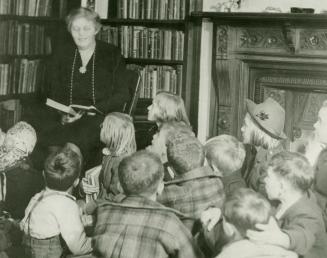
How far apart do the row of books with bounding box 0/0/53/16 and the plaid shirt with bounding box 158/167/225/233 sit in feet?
7.19

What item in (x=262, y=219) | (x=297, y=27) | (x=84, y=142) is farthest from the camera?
(x=297, y=27)

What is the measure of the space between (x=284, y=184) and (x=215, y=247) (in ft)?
1.18

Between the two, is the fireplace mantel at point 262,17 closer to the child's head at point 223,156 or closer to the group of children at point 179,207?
the group of children at point 179,207

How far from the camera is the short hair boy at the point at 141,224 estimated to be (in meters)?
1.84

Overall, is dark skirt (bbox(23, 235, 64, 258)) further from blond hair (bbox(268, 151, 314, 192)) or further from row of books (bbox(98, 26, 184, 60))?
row of books (bbox(98, 26, 184, 60))

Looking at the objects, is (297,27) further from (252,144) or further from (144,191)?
(144,191)

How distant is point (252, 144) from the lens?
9.83ft

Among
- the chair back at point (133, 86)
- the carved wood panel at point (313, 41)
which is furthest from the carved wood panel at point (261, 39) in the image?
the chair back at point (133, 86)

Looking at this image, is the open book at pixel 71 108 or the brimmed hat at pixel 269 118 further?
the open book at pixel 71 108

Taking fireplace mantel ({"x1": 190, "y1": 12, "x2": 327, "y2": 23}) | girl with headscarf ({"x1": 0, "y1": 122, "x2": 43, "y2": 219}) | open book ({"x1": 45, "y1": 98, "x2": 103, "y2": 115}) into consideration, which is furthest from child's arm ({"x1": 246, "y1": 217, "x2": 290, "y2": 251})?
fireplace mantel ({"x1": 190, "y1": 12, "x2": 327, "y2": 23})

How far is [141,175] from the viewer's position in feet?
6.20

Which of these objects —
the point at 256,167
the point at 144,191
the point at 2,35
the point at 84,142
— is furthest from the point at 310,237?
the point at 2,35

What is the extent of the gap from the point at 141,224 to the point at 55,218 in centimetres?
43

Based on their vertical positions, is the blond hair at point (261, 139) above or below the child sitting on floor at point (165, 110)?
below
